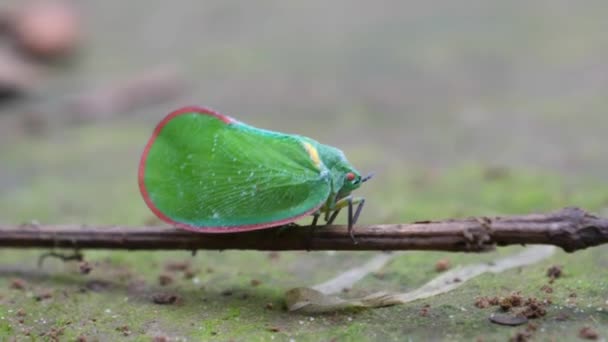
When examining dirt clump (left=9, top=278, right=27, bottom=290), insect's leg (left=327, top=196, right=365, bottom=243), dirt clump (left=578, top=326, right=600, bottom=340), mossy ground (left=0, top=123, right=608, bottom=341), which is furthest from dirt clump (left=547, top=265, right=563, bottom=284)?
dirt clump (left=9, top=278, right=27, bottom=290)

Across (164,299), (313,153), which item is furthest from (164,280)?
(313,153)

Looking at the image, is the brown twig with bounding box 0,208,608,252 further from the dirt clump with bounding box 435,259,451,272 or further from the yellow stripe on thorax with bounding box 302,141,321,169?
the dirt clump with bounding box 435,259,451,272

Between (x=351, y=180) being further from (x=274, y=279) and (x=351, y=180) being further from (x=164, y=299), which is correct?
(x=164, y=299)

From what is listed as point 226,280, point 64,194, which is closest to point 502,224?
point 226,280

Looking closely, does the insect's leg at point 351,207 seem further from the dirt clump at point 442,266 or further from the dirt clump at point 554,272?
the dirt clump at point 554,272

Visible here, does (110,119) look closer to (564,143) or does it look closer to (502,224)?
(564,143)
